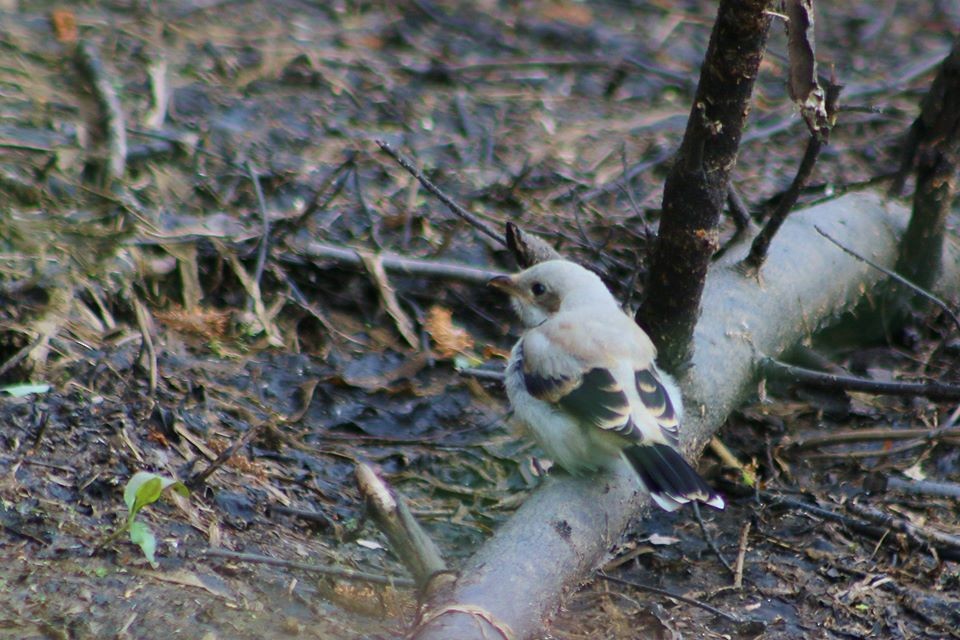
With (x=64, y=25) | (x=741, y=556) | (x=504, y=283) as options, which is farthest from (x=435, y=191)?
(x=64, y=25)

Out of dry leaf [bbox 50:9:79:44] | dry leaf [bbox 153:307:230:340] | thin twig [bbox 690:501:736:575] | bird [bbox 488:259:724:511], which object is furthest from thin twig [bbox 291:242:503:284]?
dry leaf [bbox 50:9:79:44]

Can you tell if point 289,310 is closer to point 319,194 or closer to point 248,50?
point 319,194

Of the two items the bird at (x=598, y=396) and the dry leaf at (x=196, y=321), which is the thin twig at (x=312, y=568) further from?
the dry leaf at (x=196, y=321)

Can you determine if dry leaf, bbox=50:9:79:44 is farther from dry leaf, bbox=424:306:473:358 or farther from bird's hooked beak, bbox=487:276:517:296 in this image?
bird's hooked beak, bbox=487:276:517:296

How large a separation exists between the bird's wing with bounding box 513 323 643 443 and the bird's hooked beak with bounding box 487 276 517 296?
0.47 meters

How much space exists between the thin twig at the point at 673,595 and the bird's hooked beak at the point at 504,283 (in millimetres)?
1550

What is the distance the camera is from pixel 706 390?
16.7 ft

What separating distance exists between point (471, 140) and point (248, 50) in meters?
2.13

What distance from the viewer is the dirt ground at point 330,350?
13.3 feet

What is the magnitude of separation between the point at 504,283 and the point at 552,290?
0.82 feet

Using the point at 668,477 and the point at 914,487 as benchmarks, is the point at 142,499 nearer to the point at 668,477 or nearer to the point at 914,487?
the point at 668,477

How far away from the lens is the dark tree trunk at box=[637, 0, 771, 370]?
13.6 feet

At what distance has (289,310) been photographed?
20.6 ft

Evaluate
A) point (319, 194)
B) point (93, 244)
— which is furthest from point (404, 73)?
point (93, 244)
